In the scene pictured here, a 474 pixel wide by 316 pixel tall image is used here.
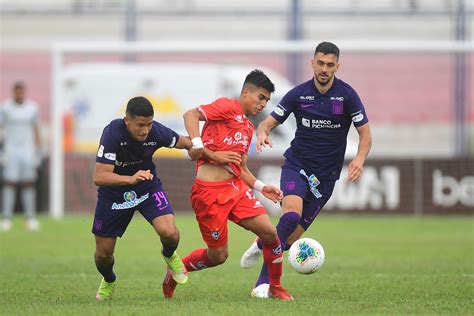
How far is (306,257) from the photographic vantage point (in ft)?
31.2

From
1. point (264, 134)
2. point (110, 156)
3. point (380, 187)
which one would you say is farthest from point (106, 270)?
point (380, 187)

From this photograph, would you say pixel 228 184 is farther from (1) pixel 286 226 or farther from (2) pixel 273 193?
(1) pixel 286 226

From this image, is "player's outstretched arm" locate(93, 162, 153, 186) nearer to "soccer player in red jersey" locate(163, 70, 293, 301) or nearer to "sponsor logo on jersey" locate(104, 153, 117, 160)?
"sponsor logo on jersey" locate(104, 153, 117, 160)

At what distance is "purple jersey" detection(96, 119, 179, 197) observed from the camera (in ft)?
29.6

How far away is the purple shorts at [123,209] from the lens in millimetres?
9250

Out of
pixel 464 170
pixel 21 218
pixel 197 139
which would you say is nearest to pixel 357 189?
pixel 464 170

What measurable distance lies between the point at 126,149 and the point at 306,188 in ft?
6.54

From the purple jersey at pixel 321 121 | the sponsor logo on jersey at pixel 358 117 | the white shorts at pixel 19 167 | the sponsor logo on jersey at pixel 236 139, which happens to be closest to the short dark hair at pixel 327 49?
the purple jersey at pixel 321 121

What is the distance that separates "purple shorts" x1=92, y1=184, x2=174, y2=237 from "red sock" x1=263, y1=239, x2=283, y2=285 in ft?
3.15

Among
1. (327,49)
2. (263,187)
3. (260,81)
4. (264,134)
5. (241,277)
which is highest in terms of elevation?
(327,49)

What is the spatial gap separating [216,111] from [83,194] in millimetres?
12654

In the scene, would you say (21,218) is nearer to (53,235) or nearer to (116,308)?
(53,235)

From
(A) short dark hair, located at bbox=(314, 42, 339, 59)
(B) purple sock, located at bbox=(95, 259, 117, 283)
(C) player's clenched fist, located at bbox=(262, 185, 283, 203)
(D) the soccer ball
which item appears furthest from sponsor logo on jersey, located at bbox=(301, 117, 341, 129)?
(B) purple sock, located at bbox=(95, 259, 117, 283)

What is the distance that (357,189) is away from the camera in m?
21.8
